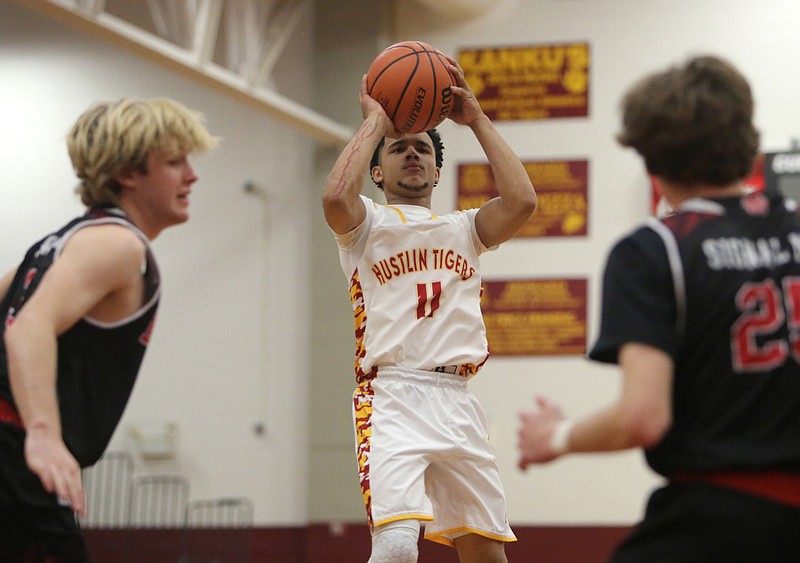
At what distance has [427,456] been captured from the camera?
3.90m

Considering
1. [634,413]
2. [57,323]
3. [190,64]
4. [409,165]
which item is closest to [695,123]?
[634,413]

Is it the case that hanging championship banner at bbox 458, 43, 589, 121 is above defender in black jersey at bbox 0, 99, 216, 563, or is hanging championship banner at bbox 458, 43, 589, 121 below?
above

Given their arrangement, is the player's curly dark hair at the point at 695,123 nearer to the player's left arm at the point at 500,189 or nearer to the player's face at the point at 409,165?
the player's left arm at the point at 500,189

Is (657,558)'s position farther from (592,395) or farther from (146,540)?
(146,540)

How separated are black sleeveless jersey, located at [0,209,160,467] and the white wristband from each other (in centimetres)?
121

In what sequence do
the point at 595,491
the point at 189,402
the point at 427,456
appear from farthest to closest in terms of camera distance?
the point at 189,402, the point at 595,491, the point at 427,456

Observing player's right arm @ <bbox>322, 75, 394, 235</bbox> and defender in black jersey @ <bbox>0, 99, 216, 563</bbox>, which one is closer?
defender in black jersey @ <bbox>0, 99, 216, 563</bbox>

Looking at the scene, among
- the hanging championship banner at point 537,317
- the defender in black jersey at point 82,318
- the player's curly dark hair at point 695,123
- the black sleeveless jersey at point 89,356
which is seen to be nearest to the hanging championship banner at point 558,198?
the hanging championship banner at point 537,317

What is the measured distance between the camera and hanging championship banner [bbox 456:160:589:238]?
10633mm

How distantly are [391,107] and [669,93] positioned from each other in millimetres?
1975

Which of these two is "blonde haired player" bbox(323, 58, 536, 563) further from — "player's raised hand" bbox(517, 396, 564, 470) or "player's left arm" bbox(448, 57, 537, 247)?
"player's raised hand" bbox(517, 396, 564, 470)

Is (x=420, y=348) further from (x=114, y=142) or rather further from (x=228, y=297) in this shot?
(x=228, y=297)

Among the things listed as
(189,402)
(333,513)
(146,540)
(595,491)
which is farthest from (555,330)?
(146,540)

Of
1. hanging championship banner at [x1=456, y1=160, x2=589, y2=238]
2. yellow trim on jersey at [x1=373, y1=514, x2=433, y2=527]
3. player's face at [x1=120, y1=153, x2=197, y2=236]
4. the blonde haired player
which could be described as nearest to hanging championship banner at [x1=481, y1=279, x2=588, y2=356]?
hanging championship banner at [x1=456, y1=160, x2=589, y2=238]
